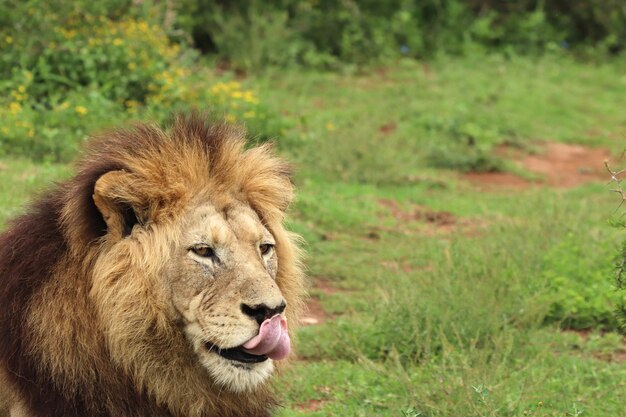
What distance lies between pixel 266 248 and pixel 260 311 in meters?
0.40

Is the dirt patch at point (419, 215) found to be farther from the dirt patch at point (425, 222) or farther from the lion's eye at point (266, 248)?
the lion's eye at point (266, 248)

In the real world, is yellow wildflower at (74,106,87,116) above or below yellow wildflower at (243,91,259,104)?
above

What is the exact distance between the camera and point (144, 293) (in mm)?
3646

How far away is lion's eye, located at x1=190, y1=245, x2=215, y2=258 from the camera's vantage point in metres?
3.69

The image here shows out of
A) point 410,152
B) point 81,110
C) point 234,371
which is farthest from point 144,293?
point 410,152

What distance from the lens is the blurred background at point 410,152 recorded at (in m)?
5.49

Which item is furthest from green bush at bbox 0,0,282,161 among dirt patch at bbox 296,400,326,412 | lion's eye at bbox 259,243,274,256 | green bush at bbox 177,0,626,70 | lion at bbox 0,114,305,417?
lion's eye at bbox 259,243,274,256

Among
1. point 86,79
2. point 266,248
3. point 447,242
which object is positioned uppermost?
point 266,248

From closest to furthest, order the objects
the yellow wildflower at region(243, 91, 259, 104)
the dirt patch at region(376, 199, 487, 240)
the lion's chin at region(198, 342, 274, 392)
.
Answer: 1. the lion's chin at region(198, 342, 274, 392)
2. the dirt patch at region(376, 199, 487, 240)
3. the yellow wildflower at region(243, 91, 259, 104)

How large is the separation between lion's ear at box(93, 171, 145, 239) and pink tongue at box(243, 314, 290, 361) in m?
0.60

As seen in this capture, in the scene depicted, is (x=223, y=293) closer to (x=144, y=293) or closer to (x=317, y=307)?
(x=144, y=293)

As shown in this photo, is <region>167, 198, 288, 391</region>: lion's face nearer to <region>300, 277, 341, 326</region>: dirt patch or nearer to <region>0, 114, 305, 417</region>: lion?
<region>0, 114, 305, 417</region>: lion

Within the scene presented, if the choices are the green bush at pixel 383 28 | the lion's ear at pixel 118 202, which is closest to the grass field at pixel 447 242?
the green bush at pixel 383 28

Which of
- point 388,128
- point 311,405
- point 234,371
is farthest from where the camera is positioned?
point 388,128
